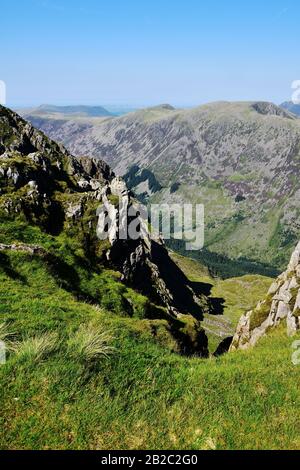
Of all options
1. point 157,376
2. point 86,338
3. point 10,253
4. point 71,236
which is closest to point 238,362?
point 157,376

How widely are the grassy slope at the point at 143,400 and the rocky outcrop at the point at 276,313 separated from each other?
8.98 metres

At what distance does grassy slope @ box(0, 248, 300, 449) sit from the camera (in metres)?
12.4

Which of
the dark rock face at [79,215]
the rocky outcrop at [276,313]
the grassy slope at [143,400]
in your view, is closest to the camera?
the grassy slope at [143,400]

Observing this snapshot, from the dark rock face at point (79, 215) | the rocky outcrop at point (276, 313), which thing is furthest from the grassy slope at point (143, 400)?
the dark rock face at point (79, 215)

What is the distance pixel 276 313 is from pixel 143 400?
2531 centimetres

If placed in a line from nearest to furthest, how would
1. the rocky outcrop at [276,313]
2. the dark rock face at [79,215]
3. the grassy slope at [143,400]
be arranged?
the grassy slope at [143,400]
the rocky outcrop at [276,313]
the dark rock face at [79,215]

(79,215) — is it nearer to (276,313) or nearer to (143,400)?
(276,313)

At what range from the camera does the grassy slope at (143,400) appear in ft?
40.6

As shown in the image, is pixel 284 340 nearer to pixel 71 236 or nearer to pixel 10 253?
pixel 10 253

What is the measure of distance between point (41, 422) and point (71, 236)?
82144 millimetres

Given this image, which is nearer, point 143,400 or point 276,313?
point 143,400

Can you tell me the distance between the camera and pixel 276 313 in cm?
3641

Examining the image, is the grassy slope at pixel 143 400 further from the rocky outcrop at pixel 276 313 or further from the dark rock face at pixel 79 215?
the dark rock face at pixel 79 215

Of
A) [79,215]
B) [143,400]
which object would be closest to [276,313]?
[143,400]
